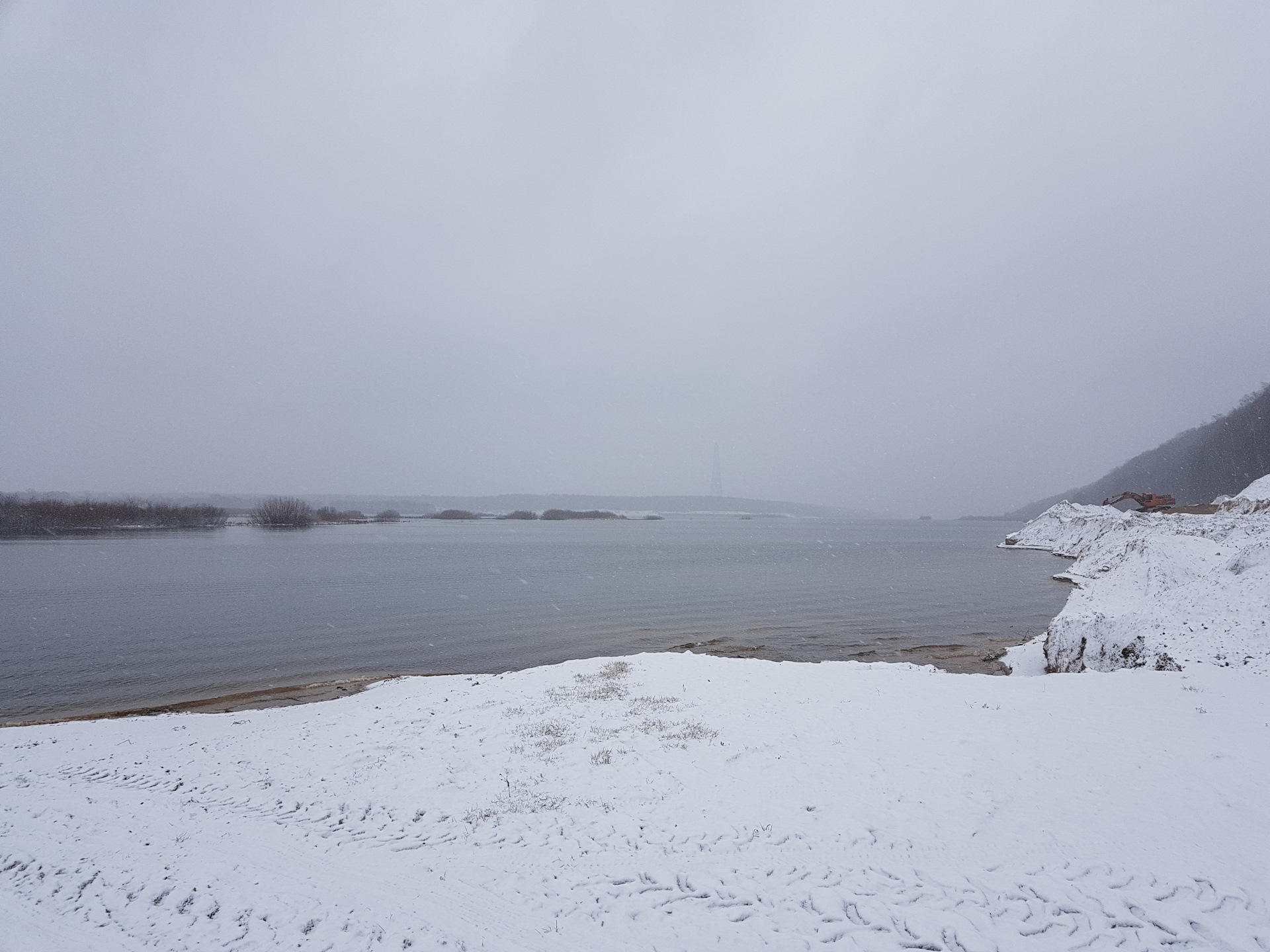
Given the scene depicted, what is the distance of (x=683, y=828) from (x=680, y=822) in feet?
0.50

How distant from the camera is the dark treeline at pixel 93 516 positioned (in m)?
121

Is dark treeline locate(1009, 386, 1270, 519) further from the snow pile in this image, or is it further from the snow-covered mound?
the snow-covered mound

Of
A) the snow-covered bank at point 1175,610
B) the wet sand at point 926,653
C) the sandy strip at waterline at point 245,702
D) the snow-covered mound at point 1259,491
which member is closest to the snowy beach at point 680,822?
the snow-covered bank at point 1175,610

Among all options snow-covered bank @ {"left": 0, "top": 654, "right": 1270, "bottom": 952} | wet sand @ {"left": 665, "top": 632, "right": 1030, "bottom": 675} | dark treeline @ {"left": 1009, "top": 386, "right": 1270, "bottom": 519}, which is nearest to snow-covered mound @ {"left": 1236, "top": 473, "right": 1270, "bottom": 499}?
wet sand @ {"left": 665, "top": 632, "right": 1030, "bottom": 675}

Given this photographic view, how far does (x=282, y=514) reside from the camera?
165125 mm

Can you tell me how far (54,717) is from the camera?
16.9 m

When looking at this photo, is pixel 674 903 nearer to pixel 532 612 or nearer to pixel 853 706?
pixel 853 706

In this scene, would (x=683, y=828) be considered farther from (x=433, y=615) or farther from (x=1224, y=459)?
(x=1224, y=459)

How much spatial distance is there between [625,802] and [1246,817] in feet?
25.2

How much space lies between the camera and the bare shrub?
Answer: 537ft

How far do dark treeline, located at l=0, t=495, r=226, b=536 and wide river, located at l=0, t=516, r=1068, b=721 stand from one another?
78.2m

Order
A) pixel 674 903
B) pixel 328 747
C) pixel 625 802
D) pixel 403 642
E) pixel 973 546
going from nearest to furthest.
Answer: pixel 674 903, pixel 625 802, pixel 328 747, pixel 403 642, pixel 973 546

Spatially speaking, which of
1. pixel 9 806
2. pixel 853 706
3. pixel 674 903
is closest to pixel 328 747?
pixel 9 806

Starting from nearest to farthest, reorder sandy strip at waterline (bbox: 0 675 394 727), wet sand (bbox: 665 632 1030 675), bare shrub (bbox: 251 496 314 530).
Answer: sandy strip at waterline (bbox: 0 675 394 727) → wet sand (bbox: 665 632 1030 675) → bare shrub (bbox: 251 496 314 530)
